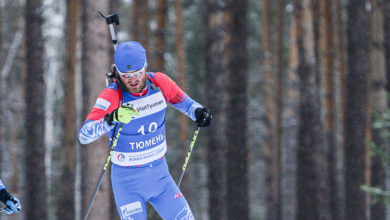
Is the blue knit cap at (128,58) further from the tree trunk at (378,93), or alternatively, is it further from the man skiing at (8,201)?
the tree trunk at (378,93)

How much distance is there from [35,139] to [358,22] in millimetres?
8289

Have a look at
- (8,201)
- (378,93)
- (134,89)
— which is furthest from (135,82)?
(378,93)

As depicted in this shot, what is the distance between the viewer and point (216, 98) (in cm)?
868

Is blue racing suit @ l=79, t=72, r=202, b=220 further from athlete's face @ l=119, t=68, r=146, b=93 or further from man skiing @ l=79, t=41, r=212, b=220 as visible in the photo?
athlete's face @ l=119, t=68, r=146, b=93

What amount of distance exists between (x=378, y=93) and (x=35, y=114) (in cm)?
778

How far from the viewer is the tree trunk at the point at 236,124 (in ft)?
28.8

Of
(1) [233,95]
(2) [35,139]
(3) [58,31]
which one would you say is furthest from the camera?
(3) [58,31]

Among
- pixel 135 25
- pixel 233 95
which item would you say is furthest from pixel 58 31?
pixel 233 95

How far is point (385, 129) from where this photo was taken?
9656 millimetres

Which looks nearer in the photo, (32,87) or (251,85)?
(32,87)

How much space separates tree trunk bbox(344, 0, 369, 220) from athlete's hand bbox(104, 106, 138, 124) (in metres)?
9.28

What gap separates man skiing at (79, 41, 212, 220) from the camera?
16.0ft

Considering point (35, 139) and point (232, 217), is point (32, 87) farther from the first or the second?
point (232, 217)

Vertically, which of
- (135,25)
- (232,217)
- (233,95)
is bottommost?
(232,217)
